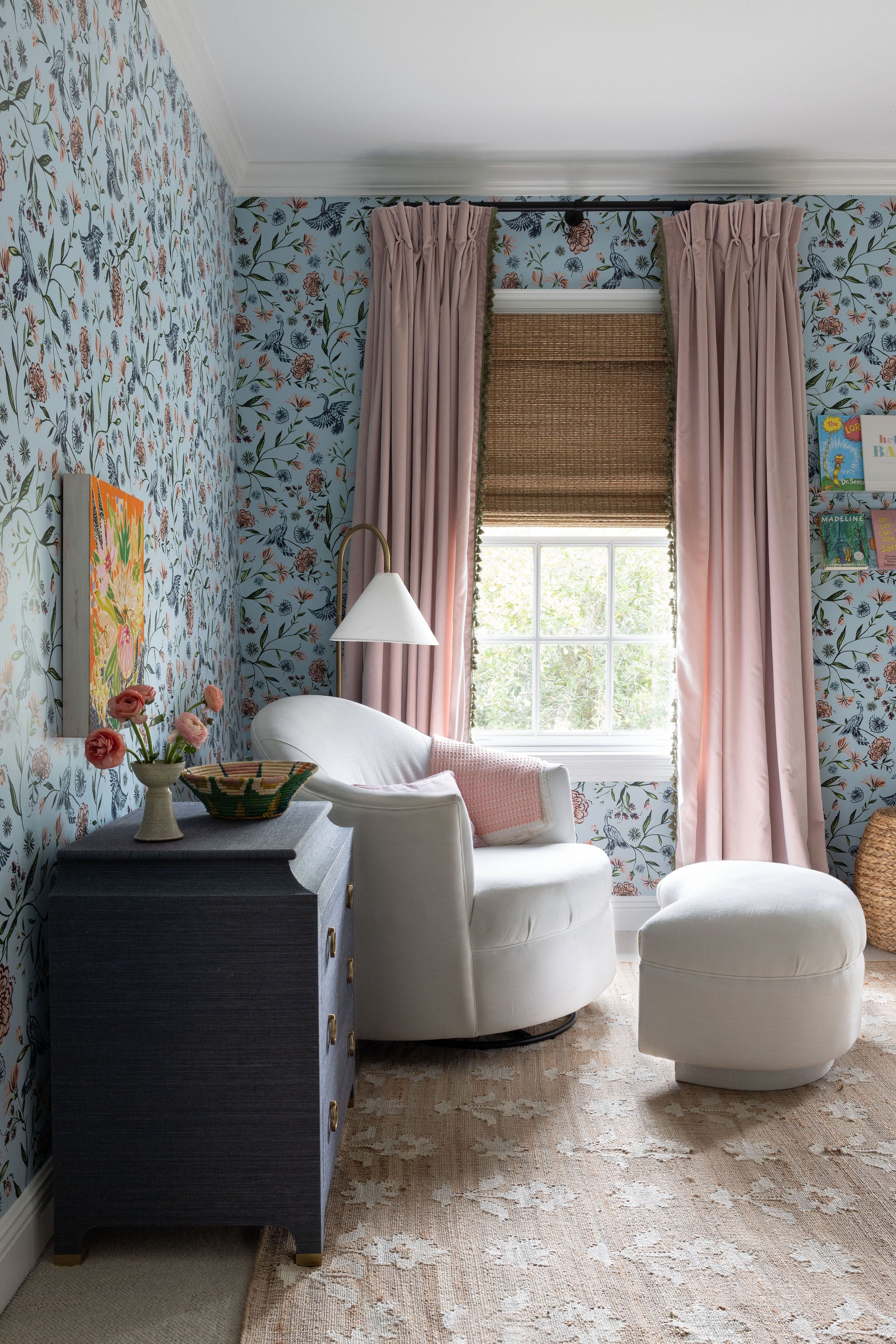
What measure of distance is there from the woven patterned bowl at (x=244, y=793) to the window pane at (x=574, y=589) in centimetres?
188

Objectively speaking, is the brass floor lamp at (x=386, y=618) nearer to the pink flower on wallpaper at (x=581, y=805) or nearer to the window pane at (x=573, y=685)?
the window pane at (x=573, y=685)

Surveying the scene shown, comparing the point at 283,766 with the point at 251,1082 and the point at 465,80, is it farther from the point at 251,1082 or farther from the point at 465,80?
the point at 465,80

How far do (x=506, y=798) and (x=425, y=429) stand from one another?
1.38 meters

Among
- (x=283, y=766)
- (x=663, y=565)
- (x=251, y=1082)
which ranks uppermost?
(x=663, y=565)

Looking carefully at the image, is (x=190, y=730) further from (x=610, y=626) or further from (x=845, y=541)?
(x=845, y=541)

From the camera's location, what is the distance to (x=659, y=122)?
318cm

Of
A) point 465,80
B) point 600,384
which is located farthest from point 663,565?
point 465,80

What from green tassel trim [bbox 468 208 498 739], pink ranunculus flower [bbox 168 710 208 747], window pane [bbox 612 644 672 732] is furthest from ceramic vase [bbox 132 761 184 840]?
window pane [bbox 612 644 672 732]

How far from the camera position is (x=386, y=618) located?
289 centimetres

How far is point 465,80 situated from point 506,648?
1.87m

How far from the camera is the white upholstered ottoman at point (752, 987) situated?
219 centimetres

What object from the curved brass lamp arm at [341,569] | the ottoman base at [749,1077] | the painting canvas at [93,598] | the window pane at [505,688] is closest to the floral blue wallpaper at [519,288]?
Answer: the curved brass lamp arm at [341,569]

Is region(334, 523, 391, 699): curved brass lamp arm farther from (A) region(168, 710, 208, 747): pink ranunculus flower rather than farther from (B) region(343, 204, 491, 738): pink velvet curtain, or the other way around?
(A) region(168, 710, 208, 747): pink ranunculus flower

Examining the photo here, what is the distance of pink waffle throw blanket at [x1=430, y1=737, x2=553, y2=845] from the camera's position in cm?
290
